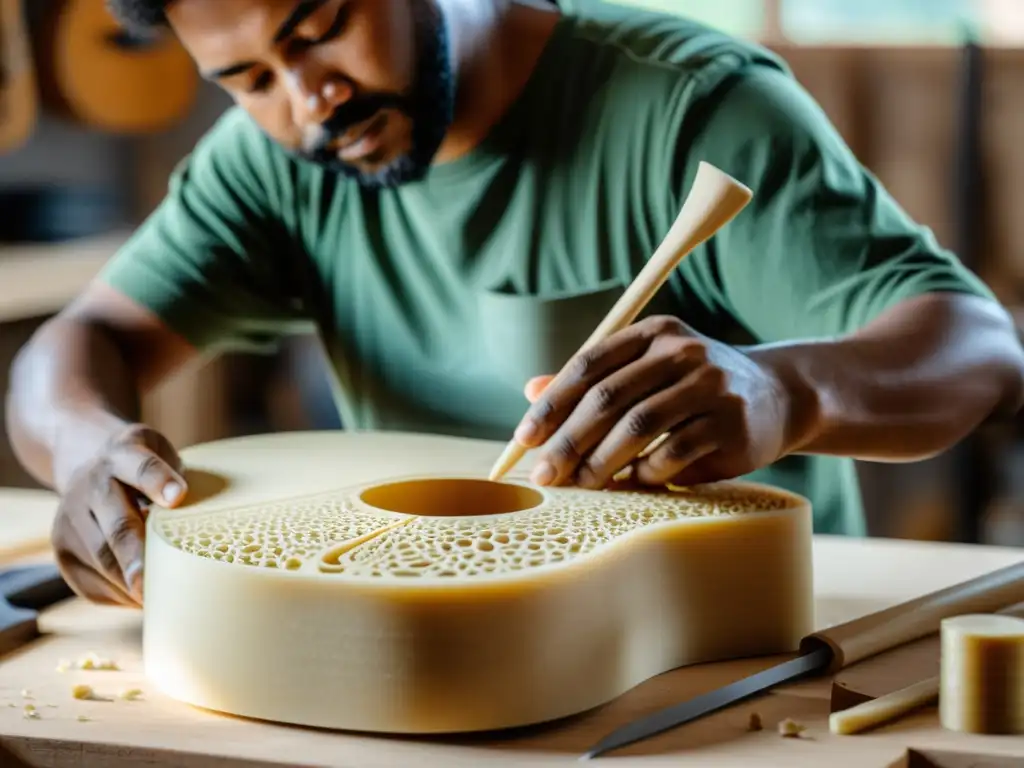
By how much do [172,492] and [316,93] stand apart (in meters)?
0.34

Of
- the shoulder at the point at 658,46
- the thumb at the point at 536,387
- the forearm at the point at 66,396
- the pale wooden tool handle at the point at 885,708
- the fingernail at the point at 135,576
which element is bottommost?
the pale wooden tool handle at the point at 885,708

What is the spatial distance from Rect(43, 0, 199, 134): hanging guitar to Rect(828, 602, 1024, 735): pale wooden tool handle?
191 cm

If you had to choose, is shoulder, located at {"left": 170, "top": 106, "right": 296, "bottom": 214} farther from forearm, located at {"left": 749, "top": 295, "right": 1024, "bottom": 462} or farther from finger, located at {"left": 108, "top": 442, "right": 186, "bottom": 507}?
forearm, located at {"left": 749, "top": 295, "right": 1024, "bottom": 462}

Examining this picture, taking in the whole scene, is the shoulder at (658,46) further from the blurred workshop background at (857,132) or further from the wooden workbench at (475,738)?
the blurred workshop background at (857,132)

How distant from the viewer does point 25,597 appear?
0.88 metres

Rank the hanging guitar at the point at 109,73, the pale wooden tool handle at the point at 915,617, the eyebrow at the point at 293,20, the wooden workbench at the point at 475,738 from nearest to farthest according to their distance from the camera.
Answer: the wooden workbench at the point at 475,738 → the pale wooden tool handle at the point at 915,617 → the eyebrow at the point at 293,20 → the hanging guitar at the point at 109,73

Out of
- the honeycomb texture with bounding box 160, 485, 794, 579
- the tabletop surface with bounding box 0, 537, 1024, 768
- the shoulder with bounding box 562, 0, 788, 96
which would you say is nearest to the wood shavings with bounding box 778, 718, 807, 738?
the tabletop surface with bounding box 0, 537, 1024, 768

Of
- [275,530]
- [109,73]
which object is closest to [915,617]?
[275,530]

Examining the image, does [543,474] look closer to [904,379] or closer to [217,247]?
[904,379]

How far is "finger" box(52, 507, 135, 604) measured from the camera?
2.72 ft

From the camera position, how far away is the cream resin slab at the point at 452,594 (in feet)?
2.17

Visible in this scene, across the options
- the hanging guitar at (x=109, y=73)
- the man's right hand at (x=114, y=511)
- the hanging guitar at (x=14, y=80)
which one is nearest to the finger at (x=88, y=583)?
the man's right hand at (x=114, y=511)

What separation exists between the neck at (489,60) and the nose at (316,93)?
117mm

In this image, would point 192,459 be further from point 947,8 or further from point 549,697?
point 947,8
